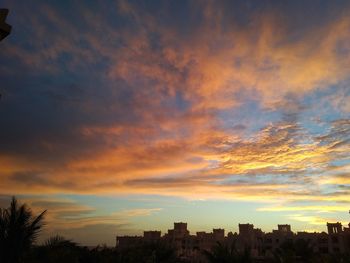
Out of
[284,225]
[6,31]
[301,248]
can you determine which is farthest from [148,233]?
[6,31]

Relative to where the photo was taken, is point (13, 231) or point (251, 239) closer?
point (13, 231)

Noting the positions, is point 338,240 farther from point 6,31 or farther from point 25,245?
point 6,31

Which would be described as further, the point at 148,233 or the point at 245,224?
the point at 148,233

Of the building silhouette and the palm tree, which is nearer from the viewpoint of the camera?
the palm tree

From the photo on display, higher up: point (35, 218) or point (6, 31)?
point (6, 31)

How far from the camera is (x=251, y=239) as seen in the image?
89.9m

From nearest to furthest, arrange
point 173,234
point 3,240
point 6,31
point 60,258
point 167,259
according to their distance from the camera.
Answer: point 6,31, point 3,240, point 60,258, point 167,259, point 173,234

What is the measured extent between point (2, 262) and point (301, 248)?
144 ft

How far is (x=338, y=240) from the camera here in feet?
246

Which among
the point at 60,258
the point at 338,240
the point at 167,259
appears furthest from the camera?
the point at 338,240

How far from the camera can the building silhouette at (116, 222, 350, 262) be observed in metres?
74.4

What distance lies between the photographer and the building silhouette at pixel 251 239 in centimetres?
7438

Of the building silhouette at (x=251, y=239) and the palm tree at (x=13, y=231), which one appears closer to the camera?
the palm tree at (x=13, y=231)

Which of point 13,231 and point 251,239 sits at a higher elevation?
point 251,239
